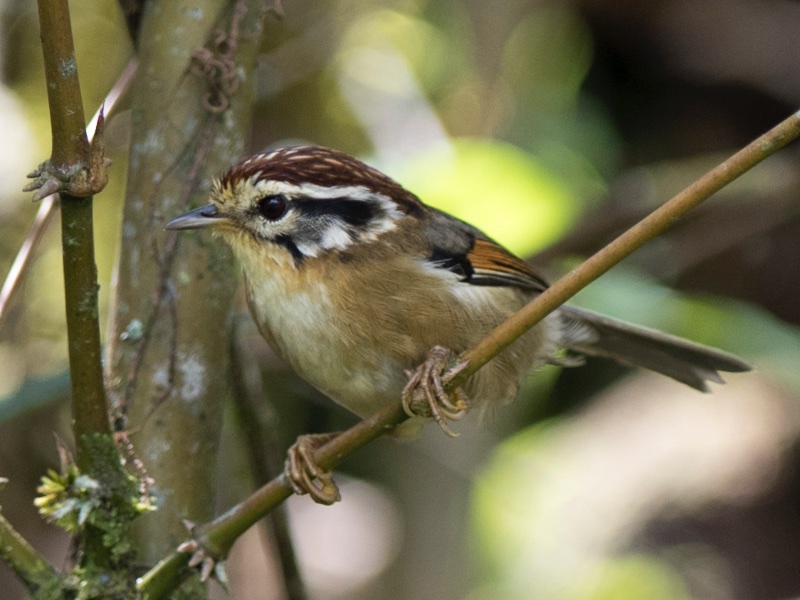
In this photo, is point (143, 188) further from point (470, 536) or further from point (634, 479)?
point (634, 479)

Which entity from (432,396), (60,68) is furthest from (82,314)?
(432,396)

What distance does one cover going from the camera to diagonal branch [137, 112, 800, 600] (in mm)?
1781

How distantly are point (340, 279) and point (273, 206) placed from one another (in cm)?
27

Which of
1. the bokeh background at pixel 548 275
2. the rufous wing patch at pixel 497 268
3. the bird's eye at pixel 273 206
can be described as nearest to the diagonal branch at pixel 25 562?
the bird's eye at pixel 273 206

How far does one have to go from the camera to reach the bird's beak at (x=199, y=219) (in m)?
2.53

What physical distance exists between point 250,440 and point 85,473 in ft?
3.59

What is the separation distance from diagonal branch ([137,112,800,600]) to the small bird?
1.25ft

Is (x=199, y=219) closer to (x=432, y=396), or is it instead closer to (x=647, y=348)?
(x=432, y=396)

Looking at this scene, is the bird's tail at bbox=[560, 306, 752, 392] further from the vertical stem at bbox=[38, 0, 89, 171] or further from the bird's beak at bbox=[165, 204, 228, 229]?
the vertical stem at bbox=[38, 0, 89, 171]

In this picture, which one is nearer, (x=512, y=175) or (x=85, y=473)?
(x=85, y=473)

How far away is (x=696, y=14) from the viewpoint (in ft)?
19.8

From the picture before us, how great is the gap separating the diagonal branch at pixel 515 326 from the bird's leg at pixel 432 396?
0.13 metres

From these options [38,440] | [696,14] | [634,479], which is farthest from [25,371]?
[696,14]

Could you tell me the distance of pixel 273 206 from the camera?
2.69 m
